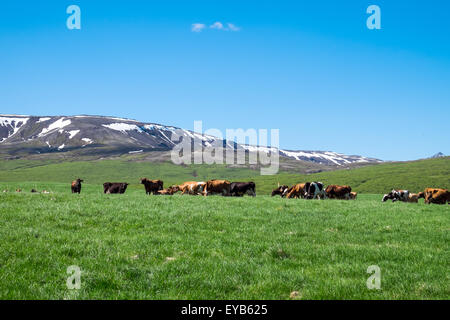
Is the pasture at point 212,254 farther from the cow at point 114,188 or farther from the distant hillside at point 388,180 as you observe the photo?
the distant hillside at point 388,180

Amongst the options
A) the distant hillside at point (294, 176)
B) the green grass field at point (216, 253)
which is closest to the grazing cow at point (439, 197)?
the green grass field at point (216, 253)

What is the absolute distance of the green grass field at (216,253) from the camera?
750 centimetres

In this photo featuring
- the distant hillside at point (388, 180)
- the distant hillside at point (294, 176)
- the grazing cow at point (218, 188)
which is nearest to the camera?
the grazing cow at point (218, 188)

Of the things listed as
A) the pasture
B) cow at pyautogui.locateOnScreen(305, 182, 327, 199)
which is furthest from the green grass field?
cow at pyautogui.locateOnScreen(305, 182, 327, 199)

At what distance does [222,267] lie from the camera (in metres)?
8.88

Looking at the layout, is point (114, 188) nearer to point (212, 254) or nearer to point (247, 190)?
point (247, 190)

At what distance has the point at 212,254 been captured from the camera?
32.6 feet

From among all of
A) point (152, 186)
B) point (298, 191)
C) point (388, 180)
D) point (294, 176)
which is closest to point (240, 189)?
point (298, 191)

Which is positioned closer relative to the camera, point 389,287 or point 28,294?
point 28,294

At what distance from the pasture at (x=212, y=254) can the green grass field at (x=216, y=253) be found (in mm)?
32

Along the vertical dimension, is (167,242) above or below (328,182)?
above
